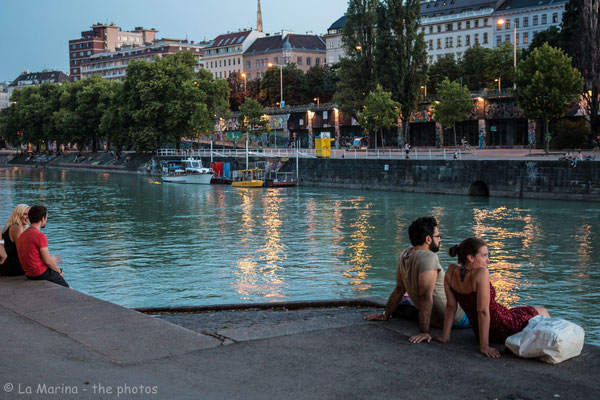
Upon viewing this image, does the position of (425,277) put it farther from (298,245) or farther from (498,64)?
(498,64)

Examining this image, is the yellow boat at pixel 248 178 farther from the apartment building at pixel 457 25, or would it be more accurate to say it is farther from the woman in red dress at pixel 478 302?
the apartment building at pixel 457 25

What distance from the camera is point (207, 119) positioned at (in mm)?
82500

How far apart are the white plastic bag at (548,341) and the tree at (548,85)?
146 ft

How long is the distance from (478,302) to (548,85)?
4642cm

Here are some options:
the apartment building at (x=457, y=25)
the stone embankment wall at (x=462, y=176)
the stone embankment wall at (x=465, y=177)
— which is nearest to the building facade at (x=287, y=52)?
the apartment building at (x=457, y=25)

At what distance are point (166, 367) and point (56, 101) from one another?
115 m

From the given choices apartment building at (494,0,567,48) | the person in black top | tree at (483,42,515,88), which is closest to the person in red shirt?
the person in black top

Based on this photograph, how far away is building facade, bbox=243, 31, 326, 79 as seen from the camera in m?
146

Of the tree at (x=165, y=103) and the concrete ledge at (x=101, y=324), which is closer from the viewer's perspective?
the concrete ledge at (x=101, y=324)

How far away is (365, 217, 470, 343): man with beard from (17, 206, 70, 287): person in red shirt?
5255mm

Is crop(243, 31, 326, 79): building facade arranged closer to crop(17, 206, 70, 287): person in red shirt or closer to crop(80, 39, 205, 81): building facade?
crop(80, 39, 205, 81): building facade

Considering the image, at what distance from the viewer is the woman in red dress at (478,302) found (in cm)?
726

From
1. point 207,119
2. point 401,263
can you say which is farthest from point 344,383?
point 207,119

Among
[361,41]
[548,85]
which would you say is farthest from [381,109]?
[548,85]
